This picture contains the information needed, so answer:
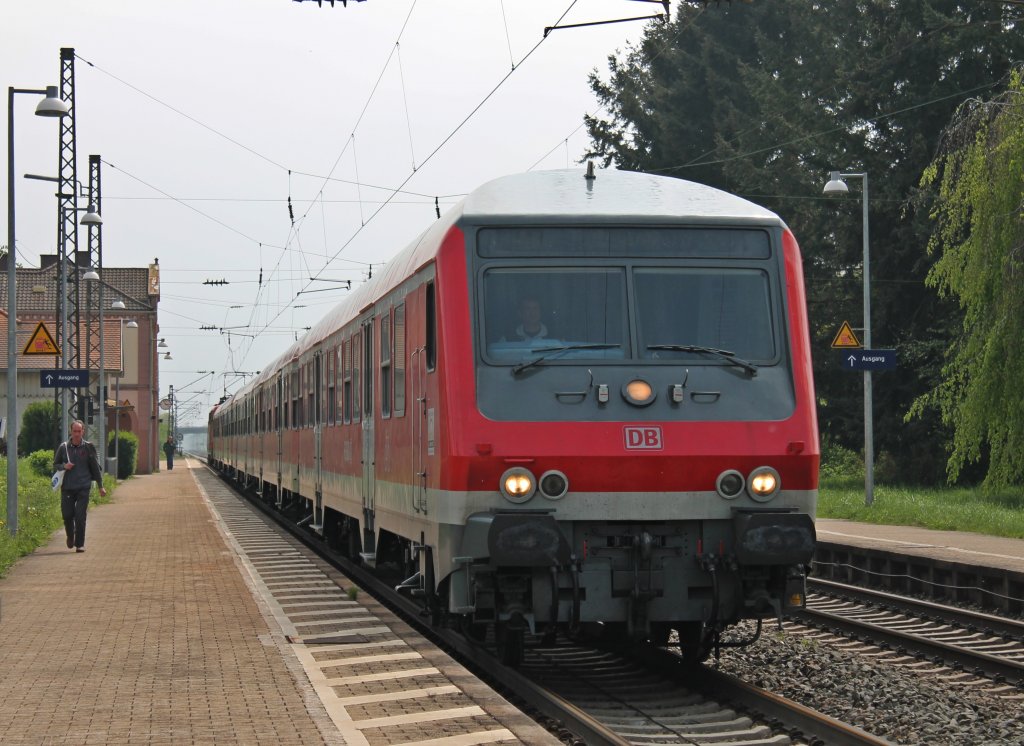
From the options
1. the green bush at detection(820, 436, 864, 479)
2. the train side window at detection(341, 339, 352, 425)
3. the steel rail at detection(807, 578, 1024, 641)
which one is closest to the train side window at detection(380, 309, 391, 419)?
the train side window at detection(341, 339, 352, 425)

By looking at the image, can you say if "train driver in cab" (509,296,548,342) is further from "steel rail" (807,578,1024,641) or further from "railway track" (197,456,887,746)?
"steel rail" (807,578,1024,641)

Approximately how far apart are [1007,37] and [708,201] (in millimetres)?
33513

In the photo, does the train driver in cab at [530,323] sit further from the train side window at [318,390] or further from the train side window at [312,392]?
the train side window at [312,392]

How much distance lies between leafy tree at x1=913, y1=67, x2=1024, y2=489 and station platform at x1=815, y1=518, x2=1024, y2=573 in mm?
2590

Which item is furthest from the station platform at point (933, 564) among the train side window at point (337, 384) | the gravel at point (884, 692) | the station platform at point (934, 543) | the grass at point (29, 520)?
the grass at point (29, 520)

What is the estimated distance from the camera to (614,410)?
29.3 feet

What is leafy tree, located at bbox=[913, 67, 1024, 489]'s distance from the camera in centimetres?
2470

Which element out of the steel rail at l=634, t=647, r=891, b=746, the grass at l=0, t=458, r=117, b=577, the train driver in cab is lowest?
the steel rail at l=634, t=647, r=891, b=746

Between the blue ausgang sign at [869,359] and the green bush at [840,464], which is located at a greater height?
the blue ausgang sign at [869,359]

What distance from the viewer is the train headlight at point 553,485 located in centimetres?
871

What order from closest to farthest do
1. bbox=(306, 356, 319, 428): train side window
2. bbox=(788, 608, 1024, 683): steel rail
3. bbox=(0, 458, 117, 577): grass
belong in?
bbox=(788, 608, 1024, 683): steel rail, bbox=(0, 458, 117, 577): grass, bbox=(306, 356, 319, 428): train side window

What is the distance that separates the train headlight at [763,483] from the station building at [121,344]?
54033mm

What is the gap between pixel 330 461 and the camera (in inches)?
676

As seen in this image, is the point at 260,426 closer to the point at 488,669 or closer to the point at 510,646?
the point at 488,669
